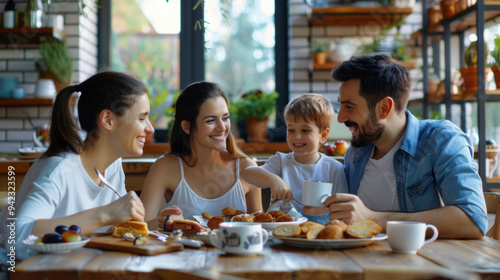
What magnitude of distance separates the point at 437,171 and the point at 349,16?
9.32 feet

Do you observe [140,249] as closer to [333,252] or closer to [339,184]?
[333,252]

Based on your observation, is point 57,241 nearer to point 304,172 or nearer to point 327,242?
point 327,242

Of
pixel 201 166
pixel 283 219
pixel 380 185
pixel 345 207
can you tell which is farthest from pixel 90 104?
pixel 380 185

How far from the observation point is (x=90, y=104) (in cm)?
170

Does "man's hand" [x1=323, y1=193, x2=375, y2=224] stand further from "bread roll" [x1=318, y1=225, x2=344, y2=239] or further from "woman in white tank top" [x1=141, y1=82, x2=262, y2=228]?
"woman in white tank top" [x1=141, y1=82, x2=262, y2=228]

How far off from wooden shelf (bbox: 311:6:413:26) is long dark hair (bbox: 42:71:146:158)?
268 cm

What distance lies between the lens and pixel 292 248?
122 centimetres

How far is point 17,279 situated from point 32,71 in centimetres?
365

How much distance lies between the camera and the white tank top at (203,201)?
1.88 meters

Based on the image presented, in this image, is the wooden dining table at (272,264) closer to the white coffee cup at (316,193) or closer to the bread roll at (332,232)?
the bread roll at (332,232)

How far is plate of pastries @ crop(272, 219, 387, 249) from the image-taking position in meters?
1.20

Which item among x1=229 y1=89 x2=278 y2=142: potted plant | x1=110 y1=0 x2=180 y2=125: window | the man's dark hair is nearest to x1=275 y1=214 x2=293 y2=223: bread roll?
the man's dark hair

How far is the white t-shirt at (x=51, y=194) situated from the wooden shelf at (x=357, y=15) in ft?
9.22

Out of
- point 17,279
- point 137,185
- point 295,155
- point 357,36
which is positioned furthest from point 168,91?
point 17,279
